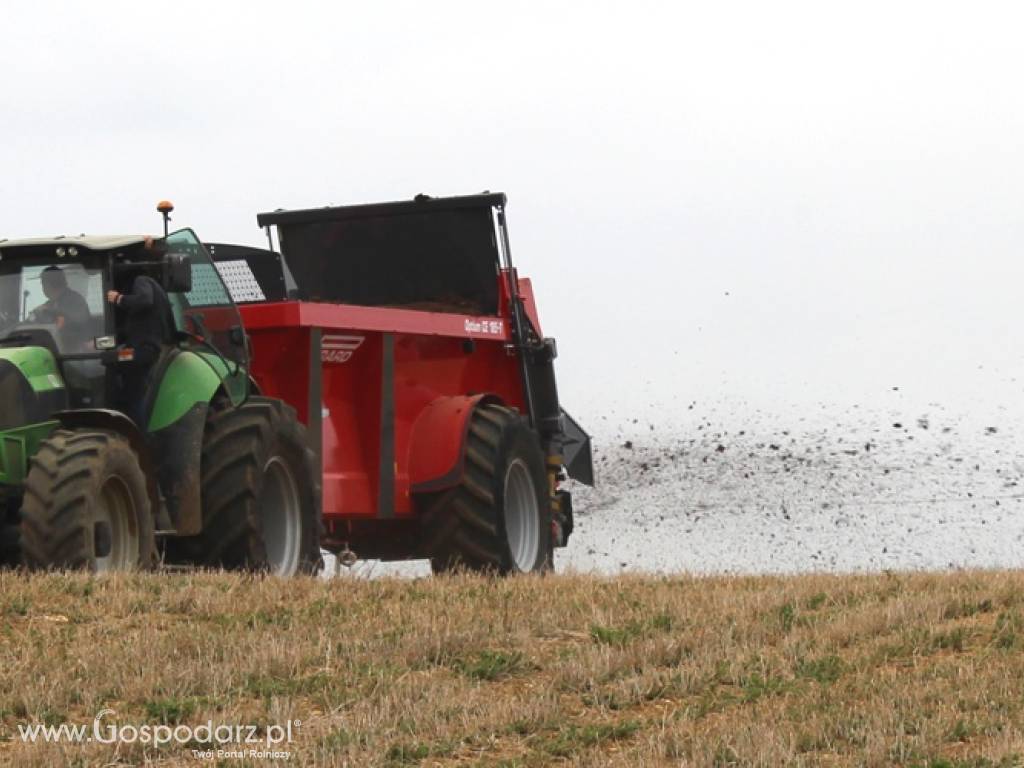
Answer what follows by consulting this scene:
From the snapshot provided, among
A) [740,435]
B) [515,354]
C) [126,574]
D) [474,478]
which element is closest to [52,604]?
[126,574]

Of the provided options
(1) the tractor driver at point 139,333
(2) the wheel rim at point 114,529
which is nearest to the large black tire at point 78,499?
(2) the wheel rim at point 114,529

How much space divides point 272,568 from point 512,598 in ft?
6.80

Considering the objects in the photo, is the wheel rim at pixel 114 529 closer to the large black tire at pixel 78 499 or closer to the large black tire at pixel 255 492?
the large black tire at pixel 78 499

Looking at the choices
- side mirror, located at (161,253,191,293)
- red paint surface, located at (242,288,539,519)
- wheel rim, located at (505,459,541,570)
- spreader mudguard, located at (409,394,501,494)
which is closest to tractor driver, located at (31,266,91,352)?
side mirror, located at (161,253,191,293)

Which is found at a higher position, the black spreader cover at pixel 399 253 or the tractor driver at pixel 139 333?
the black spreader cover at pixel 399 253

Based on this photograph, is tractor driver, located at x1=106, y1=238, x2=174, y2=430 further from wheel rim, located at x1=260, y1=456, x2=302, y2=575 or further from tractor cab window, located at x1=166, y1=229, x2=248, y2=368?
wheel rim, located at x1=260, y1=456, x2=302, y2=575

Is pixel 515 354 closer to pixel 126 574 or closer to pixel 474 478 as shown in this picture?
pixel 474 478

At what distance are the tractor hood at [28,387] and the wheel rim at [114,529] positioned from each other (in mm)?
582

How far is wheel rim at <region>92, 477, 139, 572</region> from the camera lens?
10.9 m

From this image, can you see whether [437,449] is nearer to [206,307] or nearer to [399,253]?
[206,307]

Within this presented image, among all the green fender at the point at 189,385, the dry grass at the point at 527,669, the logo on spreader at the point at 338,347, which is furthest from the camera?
the logo on spreader at the point at 338,347

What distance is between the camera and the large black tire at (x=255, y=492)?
1191 cm

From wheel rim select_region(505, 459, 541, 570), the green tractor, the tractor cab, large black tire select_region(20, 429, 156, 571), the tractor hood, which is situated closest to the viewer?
large black tire select_region(20, 429, 156, 571)

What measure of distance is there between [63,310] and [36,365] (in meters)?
0.48
